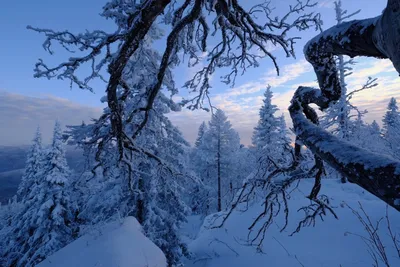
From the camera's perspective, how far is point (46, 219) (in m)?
15.4

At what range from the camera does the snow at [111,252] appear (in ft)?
13.3

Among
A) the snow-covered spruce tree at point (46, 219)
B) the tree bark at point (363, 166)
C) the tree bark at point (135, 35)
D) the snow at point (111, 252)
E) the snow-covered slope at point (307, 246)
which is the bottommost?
the snow-covered spruce tree at point (46, 219)

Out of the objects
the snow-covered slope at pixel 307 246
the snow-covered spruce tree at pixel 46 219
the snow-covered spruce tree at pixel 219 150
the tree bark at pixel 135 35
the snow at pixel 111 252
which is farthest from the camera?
the snow-covered spruce tree at pixel 219 150

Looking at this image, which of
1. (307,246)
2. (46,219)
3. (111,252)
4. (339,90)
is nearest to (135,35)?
(339,90)

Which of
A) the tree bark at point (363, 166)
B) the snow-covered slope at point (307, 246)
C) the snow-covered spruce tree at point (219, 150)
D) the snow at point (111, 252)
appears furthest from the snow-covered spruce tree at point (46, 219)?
the tree bark at point (363, 166)

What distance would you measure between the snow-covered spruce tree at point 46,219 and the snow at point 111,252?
12517 millimetres

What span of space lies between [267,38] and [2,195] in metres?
134

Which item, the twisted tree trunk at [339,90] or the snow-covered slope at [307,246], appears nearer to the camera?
the twisted tree trunk at [339,90]

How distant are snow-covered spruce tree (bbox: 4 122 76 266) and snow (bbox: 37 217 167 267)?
12517mm

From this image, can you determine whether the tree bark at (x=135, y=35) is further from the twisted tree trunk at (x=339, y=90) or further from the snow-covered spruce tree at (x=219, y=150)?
the snow-covered spruce tree at (x=219, y=150)

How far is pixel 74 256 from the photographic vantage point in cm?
436

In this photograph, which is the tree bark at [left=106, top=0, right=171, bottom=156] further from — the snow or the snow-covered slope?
the snow-covered slope

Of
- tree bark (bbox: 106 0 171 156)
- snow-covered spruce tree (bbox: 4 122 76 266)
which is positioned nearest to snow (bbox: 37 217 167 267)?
tree bark (bbox: 106 0 171 156)

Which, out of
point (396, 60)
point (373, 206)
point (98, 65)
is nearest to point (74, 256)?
point (98, 65)
